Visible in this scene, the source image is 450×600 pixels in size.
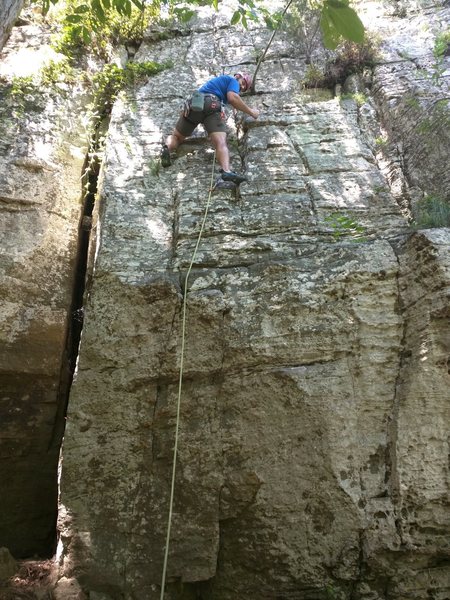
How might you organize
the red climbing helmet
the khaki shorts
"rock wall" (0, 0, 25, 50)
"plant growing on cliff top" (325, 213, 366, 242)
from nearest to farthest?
"rock wall" (0, 0, 25, 50) < "plant growing on cliff top" (325, 213, 366, 242) < the khaki shorts < the red climbing helmet

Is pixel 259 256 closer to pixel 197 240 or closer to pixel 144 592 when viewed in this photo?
pixel 197 240

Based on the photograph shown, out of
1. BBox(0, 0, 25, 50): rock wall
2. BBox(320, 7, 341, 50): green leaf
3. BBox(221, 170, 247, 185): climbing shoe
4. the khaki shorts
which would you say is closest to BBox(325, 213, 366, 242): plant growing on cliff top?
BBox(221, 170, 247, 185): climbing shoe

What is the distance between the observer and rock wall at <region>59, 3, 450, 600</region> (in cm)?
280

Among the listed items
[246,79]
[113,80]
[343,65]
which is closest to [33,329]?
[113,80]

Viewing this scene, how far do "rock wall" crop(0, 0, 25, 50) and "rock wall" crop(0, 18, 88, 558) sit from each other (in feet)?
5.20

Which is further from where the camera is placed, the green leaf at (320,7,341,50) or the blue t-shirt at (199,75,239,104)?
the blue t-shirt at (199,75,239,104)

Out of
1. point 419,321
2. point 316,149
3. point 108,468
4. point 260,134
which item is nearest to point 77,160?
point 260,134

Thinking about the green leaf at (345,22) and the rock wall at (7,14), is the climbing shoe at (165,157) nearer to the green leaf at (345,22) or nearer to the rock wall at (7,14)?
the rock wall at (7,14)

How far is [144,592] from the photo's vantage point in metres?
2.81

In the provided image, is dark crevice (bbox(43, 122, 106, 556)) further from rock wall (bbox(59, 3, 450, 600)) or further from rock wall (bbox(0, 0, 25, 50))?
rock wall (bbox(0, 0, 25, 50))

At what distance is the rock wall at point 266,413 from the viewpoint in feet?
9.18

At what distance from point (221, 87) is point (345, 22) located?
344 centimetres

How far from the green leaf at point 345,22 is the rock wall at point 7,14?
185cm

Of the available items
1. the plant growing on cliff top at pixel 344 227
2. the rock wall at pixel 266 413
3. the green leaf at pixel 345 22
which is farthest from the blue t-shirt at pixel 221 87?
the green leaf at pixel 345 22
